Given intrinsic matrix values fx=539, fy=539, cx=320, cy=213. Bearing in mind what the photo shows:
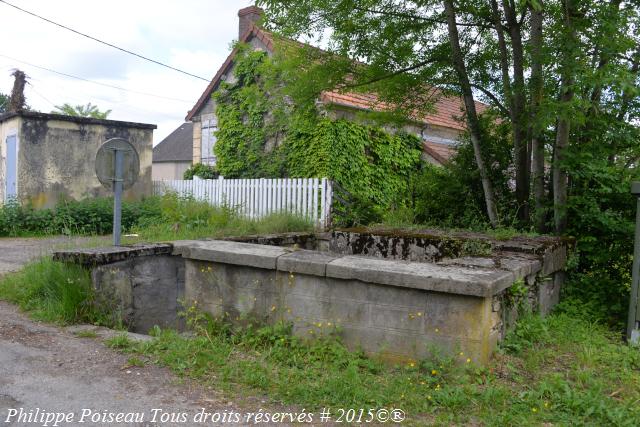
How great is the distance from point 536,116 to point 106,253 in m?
4.99

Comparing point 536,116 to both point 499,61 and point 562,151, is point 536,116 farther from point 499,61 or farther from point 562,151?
point 499,61

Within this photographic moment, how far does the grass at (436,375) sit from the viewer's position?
357 cm

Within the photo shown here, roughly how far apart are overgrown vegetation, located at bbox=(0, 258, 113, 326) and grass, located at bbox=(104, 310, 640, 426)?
92 centimetres

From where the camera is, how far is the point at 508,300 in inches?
187

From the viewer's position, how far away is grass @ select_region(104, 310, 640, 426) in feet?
11.7

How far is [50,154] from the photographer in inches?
554

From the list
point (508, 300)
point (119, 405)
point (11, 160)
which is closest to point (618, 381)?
point (508, 300)

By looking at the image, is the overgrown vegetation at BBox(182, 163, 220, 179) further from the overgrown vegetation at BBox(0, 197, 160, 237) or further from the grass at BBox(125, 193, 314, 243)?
the grass at BBox(125, 193, 314, 243)

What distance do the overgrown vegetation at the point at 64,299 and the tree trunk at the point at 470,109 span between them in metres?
5.29

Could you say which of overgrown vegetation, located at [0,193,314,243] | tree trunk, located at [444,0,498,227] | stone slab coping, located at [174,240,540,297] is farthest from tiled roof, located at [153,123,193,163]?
stone slab coping, located at [174,240,540,297]

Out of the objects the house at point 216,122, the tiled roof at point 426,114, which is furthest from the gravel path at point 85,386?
the house at point 216,122

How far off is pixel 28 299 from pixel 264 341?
2919mm

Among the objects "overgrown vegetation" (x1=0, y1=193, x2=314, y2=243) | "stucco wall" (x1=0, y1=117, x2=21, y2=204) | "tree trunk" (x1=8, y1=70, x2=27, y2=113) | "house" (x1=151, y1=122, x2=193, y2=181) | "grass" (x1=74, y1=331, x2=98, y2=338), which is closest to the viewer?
"grass" (x1=74, y1=331, x2=98, y2=338)

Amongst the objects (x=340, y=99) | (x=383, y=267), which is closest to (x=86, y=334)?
(x=383, y=267)
